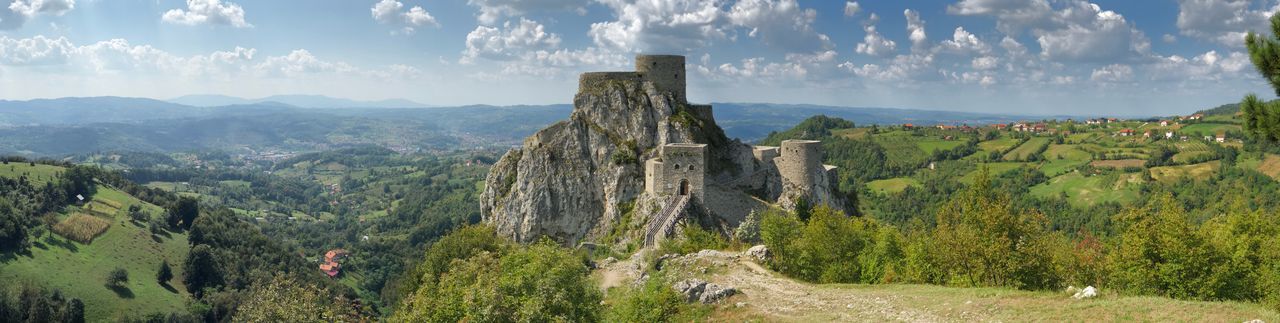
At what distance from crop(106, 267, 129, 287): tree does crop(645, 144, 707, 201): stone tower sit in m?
84.3

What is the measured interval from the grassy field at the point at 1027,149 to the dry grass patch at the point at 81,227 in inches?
6967

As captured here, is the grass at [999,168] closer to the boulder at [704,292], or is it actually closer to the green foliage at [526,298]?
the boulder at [704,292]

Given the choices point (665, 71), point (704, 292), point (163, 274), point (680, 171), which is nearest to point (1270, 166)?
point (665, 71)

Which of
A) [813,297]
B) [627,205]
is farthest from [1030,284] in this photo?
[627,205]

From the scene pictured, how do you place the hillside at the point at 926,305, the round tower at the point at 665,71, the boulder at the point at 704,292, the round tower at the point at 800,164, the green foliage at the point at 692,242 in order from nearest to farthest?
the hillside at the point at 926,305, the boulder at the point at 704,292, the green foliage at the point at 692,242, the round tower at the point at 800,164, the round tower at the point at 665,71

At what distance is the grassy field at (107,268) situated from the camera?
293ft

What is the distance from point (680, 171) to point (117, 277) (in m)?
87.0

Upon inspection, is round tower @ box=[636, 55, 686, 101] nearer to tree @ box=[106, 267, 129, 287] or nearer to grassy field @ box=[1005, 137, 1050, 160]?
tree @ box=[106, 267, 129, 287]

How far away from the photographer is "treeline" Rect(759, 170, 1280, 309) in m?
26.4

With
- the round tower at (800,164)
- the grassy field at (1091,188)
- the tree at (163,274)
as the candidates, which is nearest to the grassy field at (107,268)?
the tree at (163,274)

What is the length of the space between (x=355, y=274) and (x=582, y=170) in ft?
338

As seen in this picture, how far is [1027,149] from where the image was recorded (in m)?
163

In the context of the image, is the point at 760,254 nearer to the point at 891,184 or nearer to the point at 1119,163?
the point at 891,184

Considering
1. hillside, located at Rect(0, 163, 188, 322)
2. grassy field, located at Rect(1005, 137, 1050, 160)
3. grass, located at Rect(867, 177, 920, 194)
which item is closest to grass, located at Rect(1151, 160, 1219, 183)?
grassy field, located at Rect(1005, 137, 1050, 160)
